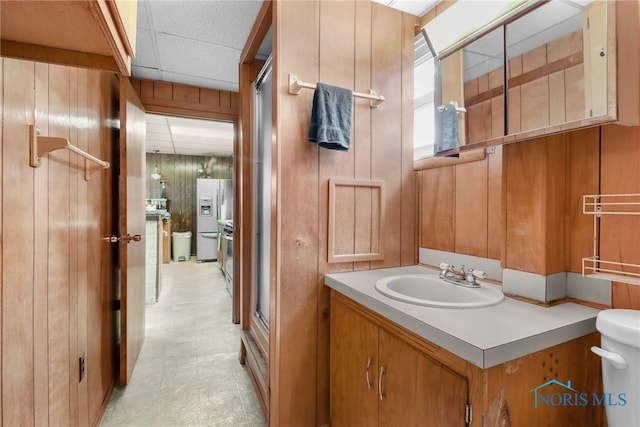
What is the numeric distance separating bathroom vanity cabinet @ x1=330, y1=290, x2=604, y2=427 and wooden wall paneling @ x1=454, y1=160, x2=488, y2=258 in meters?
0.58

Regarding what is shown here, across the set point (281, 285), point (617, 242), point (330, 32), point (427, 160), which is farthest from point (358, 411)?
point (330, 32)

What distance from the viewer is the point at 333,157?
1.56 metres

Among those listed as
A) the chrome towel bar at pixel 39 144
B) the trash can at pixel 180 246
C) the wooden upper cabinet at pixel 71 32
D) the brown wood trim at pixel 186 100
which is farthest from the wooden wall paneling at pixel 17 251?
the trash can at pixel 180 246

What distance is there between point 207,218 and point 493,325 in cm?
644

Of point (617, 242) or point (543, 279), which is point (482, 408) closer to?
point (543, 279)

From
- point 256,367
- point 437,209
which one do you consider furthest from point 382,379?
point 256,367

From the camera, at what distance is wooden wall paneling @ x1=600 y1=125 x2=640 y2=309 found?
97cm

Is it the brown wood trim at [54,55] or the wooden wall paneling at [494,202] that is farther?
the wooden wall paneling at [494,202]

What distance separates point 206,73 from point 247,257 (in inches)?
67.2

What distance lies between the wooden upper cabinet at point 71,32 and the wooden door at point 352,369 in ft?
3.83

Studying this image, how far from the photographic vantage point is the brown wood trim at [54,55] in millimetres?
656

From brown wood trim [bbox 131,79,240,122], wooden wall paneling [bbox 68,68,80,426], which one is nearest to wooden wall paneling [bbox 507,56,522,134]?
wooden wall paneling [bbox 68,68,80,426]

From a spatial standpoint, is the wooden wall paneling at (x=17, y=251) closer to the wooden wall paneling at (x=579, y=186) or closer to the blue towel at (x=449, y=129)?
the blue towel at (x=449, y=129)

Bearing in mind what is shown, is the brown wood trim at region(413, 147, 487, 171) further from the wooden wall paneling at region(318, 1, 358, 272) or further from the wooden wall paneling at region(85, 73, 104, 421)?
the wooden wall paneling at region(85, 73, 104, 421)
